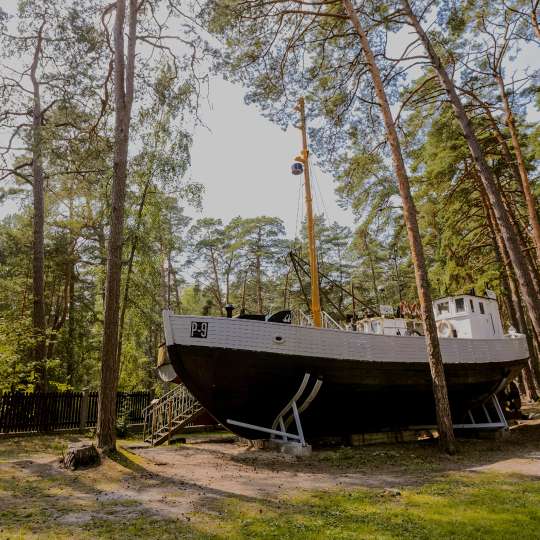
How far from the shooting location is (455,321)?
12.9 metres

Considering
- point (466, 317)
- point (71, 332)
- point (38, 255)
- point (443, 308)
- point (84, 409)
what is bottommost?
point (84, 409)

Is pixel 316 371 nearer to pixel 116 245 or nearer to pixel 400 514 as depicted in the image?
pixel 400 514

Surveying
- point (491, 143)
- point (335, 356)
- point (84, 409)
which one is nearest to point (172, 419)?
point (84, 409)

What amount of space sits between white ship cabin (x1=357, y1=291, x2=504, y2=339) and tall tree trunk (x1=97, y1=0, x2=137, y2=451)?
7909mm

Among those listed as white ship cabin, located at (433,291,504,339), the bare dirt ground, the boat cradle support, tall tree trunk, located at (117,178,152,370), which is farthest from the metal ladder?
white ship cabin, located at (433,291,504,339)

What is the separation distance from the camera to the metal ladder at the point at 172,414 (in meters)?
10.8

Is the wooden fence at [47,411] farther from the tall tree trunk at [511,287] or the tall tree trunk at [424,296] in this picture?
the tall tree trunk at [511,287]

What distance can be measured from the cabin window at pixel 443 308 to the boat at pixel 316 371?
4.03 ft

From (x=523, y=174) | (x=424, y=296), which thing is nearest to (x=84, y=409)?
(x=424, y=296)

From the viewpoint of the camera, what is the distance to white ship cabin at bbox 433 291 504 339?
500 inches

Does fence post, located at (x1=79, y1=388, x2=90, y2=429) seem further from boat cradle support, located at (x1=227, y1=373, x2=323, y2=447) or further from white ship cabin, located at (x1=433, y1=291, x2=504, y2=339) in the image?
white ship cabin, located at (x1=433, y1=291, x2=504, y2=339)

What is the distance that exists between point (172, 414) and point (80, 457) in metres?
5.39

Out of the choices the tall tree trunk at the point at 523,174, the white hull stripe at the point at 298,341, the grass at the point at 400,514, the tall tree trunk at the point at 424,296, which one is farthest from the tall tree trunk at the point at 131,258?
the tall tree trunk at the point at 523,174

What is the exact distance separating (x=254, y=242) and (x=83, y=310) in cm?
1164
